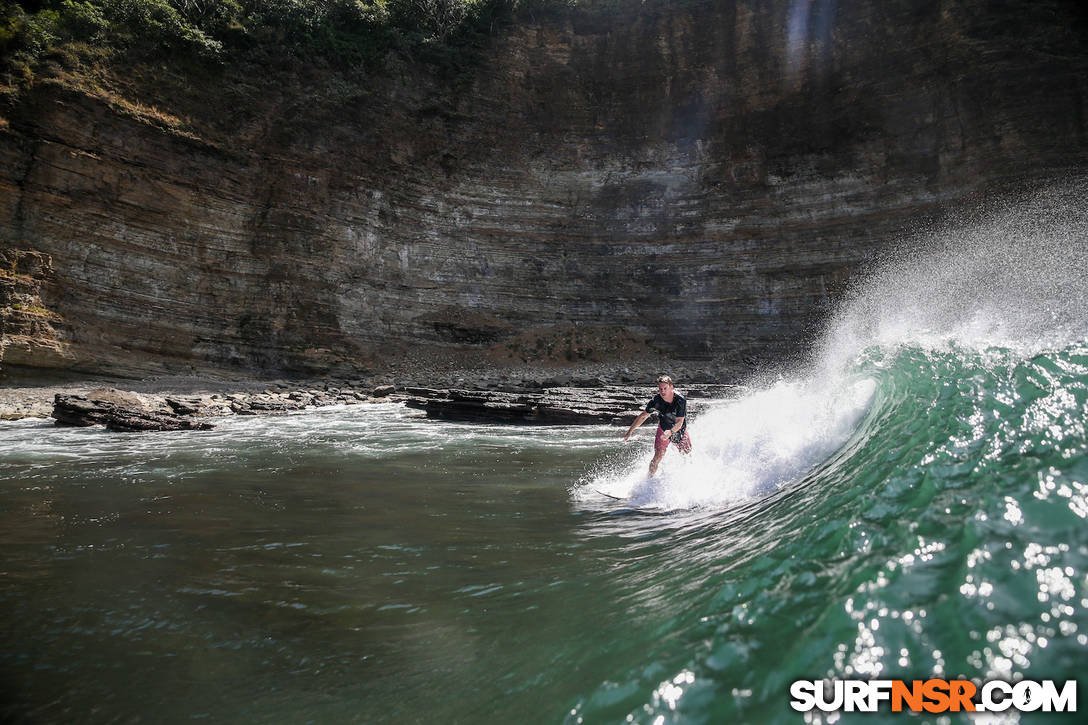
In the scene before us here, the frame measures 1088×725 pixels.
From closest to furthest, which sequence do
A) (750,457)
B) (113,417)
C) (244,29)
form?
(750,457)
(113,417)
(244,29)

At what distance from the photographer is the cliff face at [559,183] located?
2045 cm

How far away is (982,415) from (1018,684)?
2455 millimetres

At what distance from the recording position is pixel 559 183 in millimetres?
30344

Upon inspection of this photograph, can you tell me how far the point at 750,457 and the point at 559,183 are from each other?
26.8 meters

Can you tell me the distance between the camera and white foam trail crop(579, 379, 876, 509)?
521 cm

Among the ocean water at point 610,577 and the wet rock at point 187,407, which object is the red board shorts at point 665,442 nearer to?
the ocean water at point 610,577

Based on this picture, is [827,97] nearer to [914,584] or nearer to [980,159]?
[980,159]

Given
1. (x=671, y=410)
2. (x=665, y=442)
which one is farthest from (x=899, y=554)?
(x=671, y=410)

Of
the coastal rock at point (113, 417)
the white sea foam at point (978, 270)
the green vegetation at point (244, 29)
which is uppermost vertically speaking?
the green vegetation at point (244, 29)

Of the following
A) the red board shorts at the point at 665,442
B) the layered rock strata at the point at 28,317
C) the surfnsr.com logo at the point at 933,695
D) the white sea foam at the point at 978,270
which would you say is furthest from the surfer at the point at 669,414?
the layered rock strata at the point at 28,317

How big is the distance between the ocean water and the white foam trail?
8 centimetres

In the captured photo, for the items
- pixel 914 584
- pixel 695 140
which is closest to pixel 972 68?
pixel 695 140

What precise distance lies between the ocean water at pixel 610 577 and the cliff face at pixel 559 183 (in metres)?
18.2

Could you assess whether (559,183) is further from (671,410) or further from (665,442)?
(665,442)
